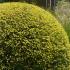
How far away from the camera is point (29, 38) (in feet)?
14.8

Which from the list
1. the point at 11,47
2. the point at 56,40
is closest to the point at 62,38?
the point at 56,40

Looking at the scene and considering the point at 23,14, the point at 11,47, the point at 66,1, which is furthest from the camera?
the point at 66,1

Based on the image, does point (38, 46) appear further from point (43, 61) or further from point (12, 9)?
point (12, 9)

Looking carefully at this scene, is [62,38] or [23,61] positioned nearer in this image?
[23,61]

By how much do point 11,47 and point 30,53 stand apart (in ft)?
0.96

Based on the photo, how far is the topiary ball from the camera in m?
4.45

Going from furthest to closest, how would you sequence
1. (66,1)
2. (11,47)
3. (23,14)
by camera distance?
(66,1) → (23,14) → (11,47)

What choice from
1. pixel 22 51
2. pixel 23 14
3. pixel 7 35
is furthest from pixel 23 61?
pixel 23 14

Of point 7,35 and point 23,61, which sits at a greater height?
point 7,35

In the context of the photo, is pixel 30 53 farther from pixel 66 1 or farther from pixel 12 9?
pixel 66 1

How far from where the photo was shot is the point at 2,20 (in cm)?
459

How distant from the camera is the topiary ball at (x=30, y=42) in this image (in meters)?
4.45

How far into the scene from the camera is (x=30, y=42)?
177 inches

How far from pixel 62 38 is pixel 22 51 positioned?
742 mm
